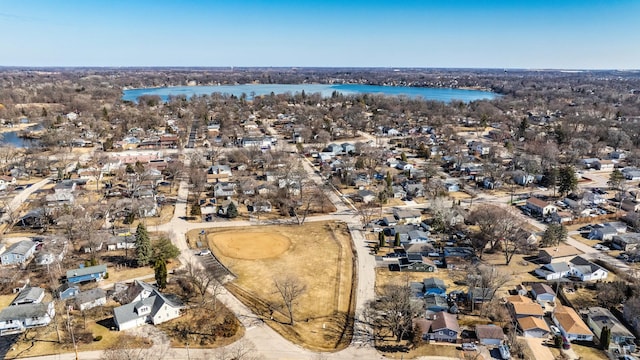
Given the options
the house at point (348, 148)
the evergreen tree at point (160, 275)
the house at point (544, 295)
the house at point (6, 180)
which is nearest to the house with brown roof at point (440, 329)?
the house at point (544, 295)

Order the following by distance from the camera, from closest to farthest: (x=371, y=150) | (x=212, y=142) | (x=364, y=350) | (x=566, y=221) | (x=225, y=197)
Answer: (x=364, y=350)
(x=566, y=221)
(x=225, y=197)
(x=371, y=150)
(x=212, y=142)

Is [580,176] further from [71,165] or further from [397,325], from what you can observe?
[71,165]

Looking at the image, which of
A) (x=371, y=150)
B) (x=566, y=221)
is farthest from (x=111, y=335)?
(x=371, y=150)

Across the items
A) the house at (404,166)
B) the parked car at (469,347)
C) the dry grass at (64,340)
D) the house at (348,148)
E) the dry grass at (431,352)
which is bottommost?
the dry grass at (64,340)

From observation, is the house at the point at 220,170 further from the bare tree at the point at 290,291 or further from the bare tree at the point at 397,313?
the bare tree at the point at 397,313

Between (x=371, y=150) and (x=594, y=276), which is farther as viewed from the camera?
(x=371, y=150)

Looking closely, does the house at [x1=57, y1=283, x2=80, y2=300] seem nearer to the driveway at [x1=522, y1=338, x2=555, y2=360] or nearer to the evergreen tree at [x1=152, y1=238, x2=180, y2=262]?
the evergreen tree at [x1=152, y1=238, x2=180, y2=262]

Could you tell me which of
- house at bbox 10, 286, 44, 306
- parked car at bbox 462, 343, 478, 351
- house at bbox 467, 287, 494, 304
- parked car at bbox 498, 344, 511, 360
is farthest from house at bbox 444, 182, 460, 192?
house at bbox 10, 286, 44, 306
